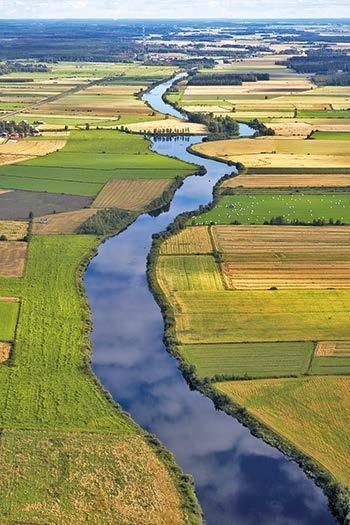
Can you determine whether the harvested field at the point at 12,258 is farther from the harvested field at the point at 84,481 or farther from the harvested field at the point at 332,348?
the harvested field at the point at 332,348

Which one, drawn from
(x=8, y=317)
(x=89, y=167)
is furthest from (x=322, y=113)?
(x=8, y=317)

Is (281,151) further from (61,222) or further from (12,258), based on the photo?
(12,258)

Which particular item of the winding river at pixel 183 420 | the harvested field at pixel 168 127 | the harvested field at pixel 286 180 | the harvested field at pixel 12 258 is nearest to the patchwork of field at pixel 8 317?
the harvested field at pixel 12 258

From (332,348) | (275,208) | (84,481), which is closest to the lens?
(84,481)

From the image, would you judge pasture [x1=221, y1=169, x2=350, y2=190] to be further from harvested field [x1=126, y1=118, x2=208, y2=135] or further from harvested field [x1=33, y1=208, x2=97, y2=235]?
harvested field [x1=126, y1=118, x2=208, y2=135]

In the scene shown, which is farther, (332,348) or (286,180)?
(286,180)

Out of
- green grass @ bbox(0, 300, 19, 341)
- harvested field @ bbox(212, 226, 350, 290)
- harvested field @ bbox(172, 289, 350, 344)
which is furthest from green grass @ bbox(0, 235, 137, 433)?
harvested field @ bbox(212, 226, 350, 290)
